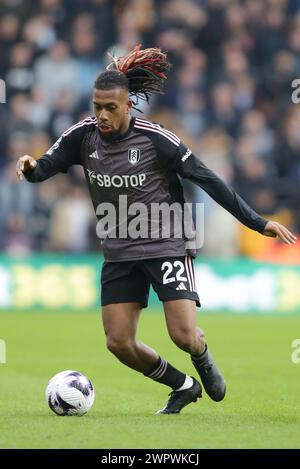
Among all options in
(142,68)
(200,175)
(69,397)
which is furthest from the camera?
(142,68)

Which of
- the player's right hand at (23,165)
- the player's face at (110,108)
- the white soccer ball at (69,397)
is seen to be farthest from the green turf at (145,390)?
the player's face at (110,108)

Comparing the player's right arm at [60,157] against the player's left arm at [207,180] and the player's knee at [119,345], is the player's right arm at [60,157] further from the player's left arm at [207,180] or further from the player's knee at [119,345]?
the player's knee at [119,345]

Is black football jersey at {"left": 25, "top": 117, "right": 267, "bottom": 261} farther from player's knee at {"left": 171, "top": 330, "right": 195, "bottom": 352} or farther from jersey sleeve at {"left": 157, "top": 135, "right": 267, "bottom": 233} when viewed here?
player's knee at {"left": 171, "top": 330, "right": 195, "bottom": 352}

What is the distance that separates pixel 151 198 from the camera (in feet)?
24.4

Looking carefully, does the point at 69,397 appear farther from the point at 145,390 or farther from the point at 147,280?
the point at 145,390

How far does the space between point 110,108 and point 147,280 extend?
3.96ft

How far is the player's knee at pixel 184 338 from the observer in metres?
7.23

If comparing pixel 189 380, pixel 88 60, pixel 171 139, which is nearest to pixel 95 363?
pixel 189 380

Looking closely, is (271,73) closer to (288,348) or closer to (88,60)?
(88,60)

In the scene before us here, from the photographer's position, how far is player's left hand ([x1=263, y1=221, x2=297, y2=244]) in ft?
23.5

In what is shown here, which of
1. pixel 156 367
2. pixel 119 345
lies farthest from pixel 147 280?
pixel 156 367

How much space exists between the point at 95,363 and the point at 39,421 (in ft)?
13.3

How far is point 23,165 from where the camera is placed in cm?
741

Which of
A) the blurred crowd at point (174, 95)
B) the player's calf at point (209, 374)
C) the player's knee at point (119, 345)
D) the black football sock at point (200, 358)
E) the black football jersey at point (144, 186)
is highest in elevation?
the blurred crowd at point (174, 95)
